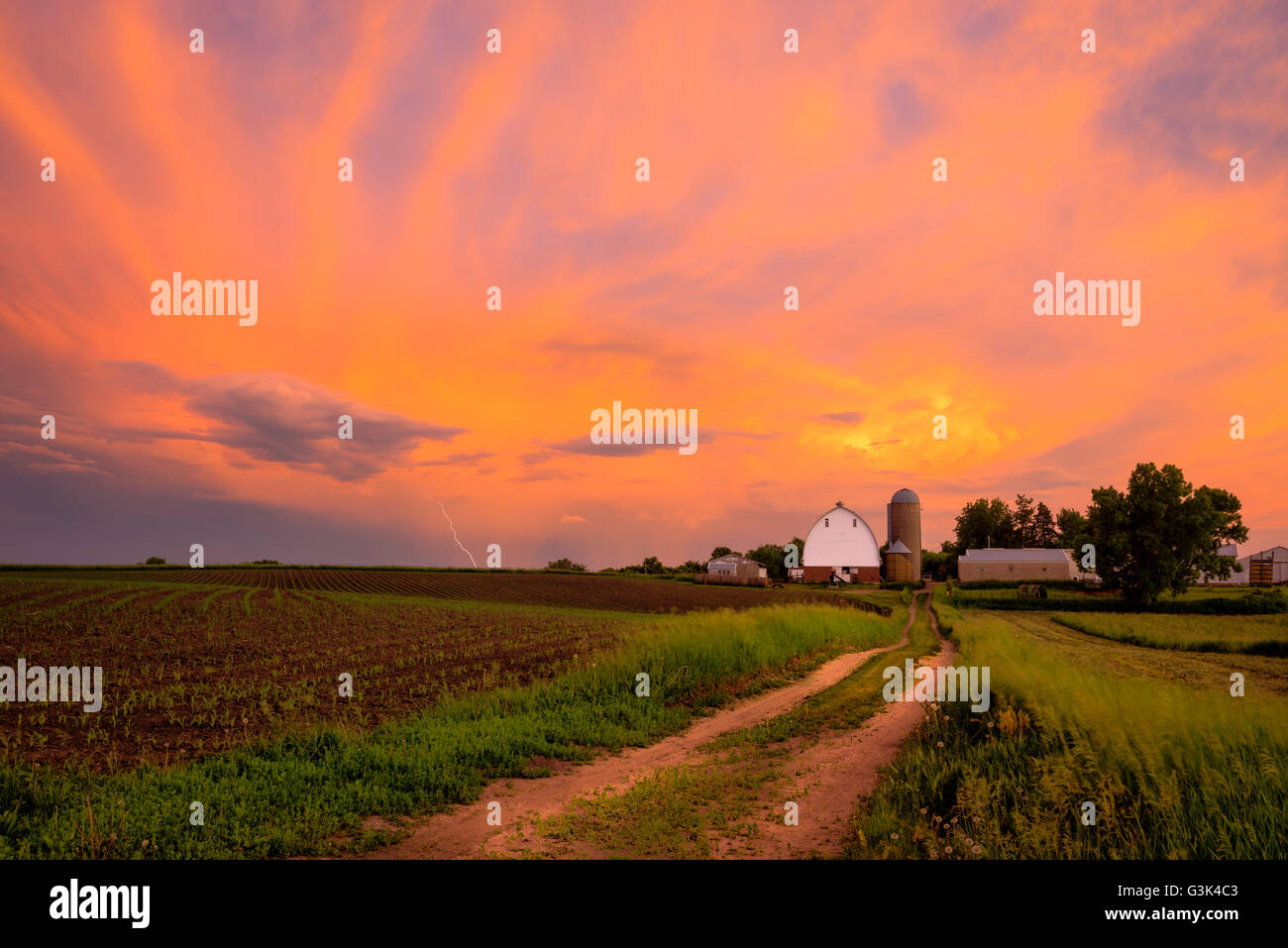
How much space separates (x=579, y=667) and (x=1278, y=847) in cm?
1786

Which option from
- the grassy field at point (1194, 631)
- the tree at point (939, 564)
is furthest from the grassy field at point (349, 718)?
the tree at point (939, 564)

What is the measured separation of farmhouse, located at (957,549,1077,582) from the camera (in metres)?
107

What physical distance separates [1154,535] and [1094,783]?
73.6 meters

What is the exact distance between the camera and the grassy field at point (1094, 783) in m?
8.34

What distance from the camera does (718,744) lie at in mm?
15742

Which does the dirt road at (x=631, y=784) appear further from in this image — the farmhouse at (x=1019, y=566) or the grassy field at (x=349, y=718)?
the farmhouse at (x=1019, y=566)

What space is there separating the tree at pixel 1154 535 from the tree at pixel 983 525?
244 feet

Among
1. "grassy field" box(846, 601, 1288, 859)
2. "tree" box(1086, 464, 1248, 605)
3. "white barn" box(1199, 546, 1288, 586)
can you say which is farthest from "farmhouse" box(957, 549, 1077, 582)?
"grassy field" box(846, 601, 1288, 859)

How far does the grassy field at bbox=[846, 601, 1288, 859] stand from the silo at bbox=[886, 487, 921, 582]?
119640mm

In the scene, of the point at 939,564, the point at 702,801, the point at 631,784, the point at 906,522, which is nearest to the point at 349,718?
the point at 631,784

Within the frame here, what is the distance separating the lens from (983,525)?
147 meters

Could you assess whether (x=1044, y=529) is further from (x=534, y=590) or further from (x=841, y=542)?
(x=534, y=590)

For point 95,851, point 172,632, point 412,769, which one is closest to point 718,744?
point 412,769
